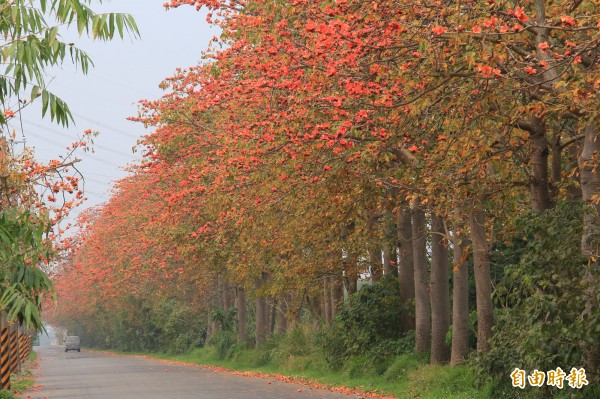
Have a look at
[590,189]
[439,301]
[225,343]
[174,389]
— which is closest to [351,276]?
[174,389]

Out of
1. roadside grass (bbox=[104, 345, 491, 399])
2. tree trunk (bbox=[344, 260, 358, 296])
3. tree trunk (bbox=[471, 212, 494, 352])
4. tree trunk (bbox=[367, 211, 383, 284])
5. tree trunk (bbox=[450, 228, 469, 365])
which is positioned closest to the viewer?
tree trunk (bbox=[471, 212, 494, 352])

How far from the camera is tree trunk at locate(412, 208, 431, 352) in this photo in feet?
80.8

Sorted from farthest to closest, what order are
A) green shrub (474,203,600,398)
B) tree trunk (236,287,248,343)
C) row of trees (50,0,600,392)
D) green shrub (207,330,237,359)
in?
green shrub (207,330,237,359) < tree trunk (236,287,248,343) < green shrub (474,203,600,398) < row of trees (50,0,600,392)

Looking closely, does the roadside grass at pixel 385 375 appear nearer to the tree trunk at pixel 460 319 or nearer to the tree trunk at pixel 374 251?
the tree trunk at pixel 460 319

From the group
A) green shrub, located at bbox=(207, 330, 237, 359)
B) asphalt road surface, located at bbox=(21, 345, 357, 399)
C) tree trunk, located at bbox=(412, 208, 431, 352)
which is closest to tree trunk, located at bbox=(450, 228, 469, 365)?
asphalt road surface, located at bbox=(21, 345, 357, 399)

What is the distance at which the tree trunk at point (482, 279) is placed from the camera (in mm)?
19594

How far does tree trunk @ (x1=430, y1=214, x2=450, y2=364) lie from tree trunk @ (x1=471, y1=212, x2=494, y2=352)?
9.78 ft

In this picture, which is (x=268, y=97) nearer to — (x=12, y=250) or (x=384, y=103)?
(x=384, y=103)

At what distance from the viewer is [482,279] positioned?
19984 millimetres

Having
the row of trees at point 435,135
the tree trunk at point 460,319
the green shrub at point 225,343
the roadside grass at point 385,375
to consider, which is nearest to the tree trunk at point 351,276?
the roadside grass at point 385,375

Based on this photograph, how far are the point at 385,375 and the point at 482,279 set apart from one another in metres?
5.39

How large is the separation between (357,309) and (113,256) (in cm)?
3099

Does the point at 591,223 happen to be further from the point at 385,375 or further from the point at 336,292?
the point at 336,292

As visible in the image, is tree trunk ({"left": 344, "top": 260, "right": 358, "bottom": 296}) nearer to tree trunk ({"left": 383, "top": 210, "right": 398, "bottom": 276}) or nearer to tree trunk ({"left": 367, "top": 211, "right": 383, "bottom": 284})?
tree trunk ({"left": 367, "top": 211, "right": 383, "bottom": 284})
